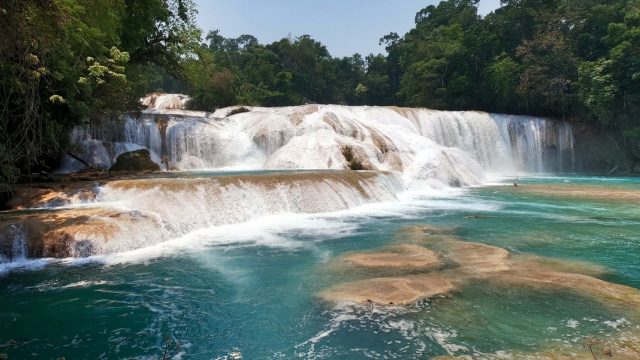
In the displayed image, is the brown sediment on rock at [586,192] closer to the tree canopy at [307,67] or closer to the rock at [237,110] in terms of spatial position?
the tree canopy at [307,67]

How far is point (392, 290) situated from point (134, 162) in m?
12.6

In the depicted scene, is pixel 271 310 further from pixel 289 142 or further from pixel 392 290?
pixel 289 142

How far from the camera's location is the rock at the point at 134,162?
50.4ft

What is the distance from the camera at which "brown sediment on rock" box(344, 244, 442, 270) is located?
6832 millimetres

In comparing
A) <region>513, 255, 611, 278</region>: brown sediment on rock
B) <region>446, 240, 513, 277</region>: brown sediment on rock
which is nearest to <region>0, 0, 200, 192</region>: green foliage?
<region>446, 240, 513, 277</region>: brown sediment on rock

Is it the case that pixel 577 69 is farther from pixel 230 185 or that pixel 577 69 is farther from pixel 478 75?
pixel 230 185

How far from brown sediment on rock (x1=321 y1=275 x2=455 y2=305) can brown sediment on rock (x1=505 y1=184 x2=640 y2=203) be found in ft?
38.1

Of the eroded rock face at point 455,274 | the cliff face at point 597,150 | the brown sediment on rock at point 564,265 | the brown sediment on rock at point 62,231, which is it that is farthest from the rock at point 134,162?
the cliff face at point 597,150

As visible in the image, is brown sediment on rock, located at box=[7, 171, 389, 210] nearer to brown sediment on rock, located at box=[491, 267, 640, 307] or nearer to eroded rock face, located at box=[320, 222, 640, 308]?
eroded rock face, located at box=[320, 222, 640, 308]

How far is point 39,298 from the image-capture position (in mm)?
5703

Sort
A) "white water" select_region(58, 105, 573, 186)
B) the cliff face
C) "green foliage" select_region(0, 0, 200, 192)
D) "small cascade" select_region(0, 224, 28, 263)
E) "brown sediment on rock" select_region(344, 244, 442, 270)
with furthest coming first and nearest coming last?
the cliff face → "white water" select_region(58, 105, 573, 186) → "small cascade" select_region(0, 224, 28, 263) → "brown sediment on rock" select_region(344, 244, 442, 270) → "green foliage" select_region(0, 0, 200, 192)

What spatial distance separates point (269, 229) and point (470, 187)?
11384 millimetres

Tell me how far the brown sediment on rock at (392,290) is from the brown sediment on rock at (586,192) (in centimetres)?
1163

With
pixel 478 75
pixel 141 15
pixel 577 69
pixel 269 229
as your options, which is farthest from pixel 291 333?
pixel 478 75
